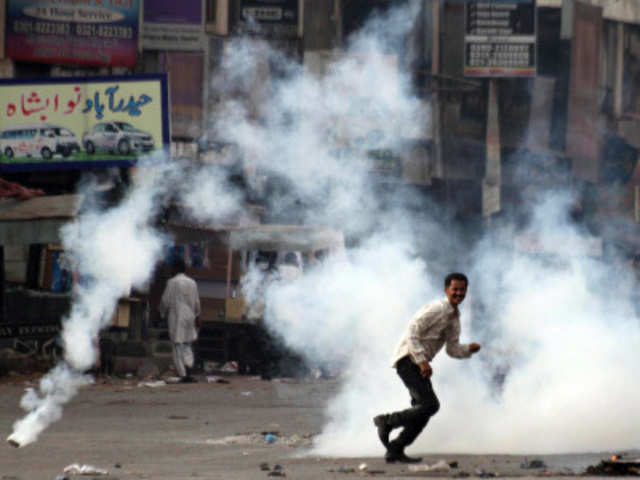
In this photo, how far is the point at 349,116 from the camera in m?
27.0

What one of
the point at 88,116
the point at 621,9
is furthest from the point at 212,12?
the point at 621,9

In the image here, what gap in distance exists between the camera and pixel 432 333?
9672 mm

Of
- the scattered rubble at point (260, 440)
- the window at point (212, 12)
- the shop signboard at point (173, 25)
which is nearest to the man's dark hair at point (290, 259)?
the shop signboard at point (173, 25)

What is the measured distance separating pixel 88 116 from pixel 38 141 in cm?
95

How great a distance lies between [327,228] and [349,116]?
5866 mm

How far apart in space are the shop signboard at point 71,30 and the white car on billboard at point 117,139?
402 centimetres

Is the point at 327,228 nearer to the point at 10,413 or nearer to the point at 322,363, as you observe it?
the point at 322,363

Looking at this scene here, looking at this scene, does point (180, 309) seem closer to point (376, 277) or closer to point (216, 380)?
point (216, 380)

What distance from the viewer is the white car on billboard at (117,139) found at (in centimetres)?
2317

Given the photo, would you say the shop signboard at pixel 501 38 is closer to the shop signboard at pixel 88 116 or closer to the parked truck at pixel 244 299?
the parked truck at pixel 244 299

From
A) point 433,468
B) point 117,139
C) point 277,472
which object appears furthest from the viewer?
point 117,139

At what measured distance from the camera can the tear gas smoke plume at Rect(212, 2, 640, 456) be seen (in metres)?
11.3

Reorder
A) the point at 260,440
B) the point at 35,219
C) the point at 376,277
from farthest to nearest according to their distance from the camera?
1. the point at 35,219
2. the point at 376,277
3. the point at 260,440

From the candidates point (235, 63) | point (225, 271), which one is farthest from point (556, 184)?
point (225, 271)
